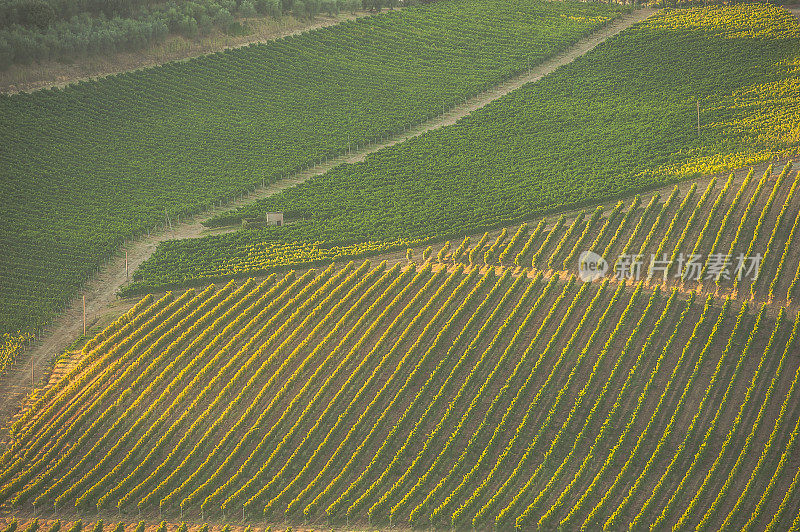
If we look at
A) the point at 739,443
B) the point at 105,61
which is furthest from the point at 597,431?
the point at 105,61

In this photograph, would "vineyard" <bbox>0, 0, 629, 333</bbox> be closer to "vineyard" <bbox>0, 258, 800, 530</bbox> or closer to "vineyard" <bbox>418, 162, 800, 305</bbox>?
"vineyard" <bbox>0, 258, 800, 530</bbox>

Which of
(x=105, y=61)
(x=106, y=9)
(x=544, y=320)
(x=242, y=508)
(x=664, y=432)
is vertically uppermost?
(x=106, y=9)

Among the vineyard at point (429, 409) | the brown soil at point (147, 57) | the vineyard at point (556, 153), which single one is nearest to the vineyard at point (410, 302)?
the vineyard at point (429, 409)

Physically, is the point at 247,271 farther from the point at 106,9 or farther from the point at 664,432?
the point at 106,9

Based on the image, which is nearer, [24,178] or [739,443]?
[739,443]

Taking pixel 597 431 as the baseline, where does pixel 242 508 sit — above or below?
below

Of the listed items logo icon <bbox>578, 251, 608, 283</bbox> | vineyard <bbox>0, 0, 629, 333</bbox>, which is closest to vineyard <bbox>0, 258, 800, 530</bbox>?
logo icon <bbox>578, 251, 608, 283</bbox>

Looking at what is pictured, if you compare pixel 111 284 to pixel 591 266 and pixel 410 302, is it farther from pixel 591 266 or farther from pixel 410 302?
pixel 591 266
